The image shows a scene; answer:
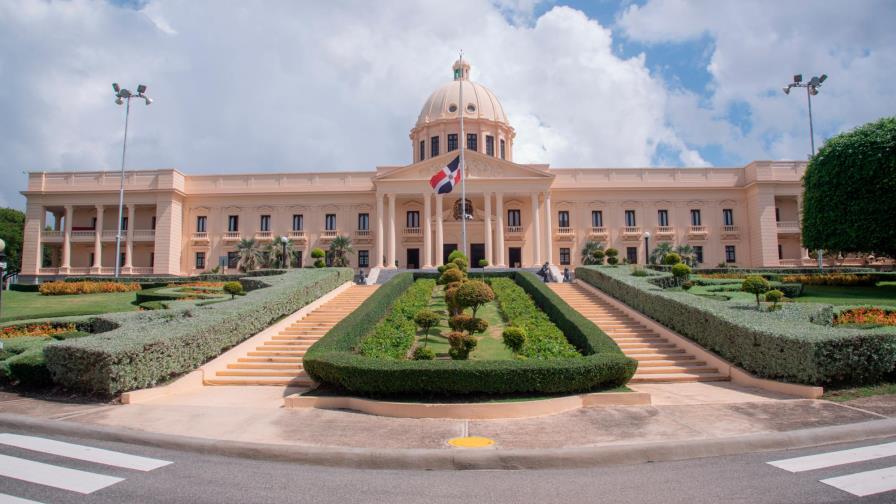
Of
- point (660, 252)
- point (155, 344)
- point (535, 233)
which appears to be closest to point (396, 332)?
point (155, 344)

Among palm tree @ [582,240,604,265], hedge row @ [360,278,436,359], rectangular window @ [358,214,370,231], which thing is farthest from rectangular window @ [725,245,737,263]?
hedge row @ [360,278,436,359]

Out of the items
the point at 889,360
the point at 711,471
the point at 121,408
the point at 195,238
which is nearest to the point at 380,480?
the point at 711,471

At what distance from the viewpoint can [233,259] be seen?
153ft

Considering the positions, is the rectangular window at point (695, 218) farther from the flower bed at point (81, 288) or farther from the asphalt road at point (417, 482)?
the asphalt road at point (417, 482)

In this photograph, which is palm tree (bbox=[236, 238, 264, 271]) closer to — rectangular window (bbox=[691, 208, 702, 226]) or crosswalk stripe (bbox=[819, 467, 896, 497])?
rectangular window (bbox=[691, 208, 702, 226])

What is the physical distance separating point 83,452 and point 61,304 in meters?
21.8

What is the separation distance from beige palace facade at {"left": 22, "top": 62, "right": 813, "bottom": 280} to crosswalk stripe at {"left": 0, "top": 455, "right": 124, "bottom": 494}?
124ft

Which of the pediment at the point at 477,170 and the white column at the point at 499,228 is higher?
the pediment at the point at 477,170

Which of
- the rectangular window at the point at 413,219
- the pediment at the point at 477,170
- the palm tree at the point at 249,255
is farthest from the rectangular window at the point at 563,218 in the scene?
the palm tree at the point at 249,255

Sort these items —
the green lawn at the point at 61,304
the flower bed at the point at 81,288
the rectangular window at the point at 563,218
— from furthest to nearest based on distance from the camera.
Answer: the rectangular window at the point at 563,218, the flower bed at the point at 81,288, the green lawn at the point at 61,304

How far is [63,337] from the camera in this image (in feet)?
46.8

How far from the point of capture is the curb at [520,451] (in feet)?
24.1

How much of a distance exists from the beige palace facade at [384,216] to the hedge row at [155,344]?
28.3 m

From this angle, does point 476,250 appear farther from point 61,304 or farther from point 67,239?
point 67,239
